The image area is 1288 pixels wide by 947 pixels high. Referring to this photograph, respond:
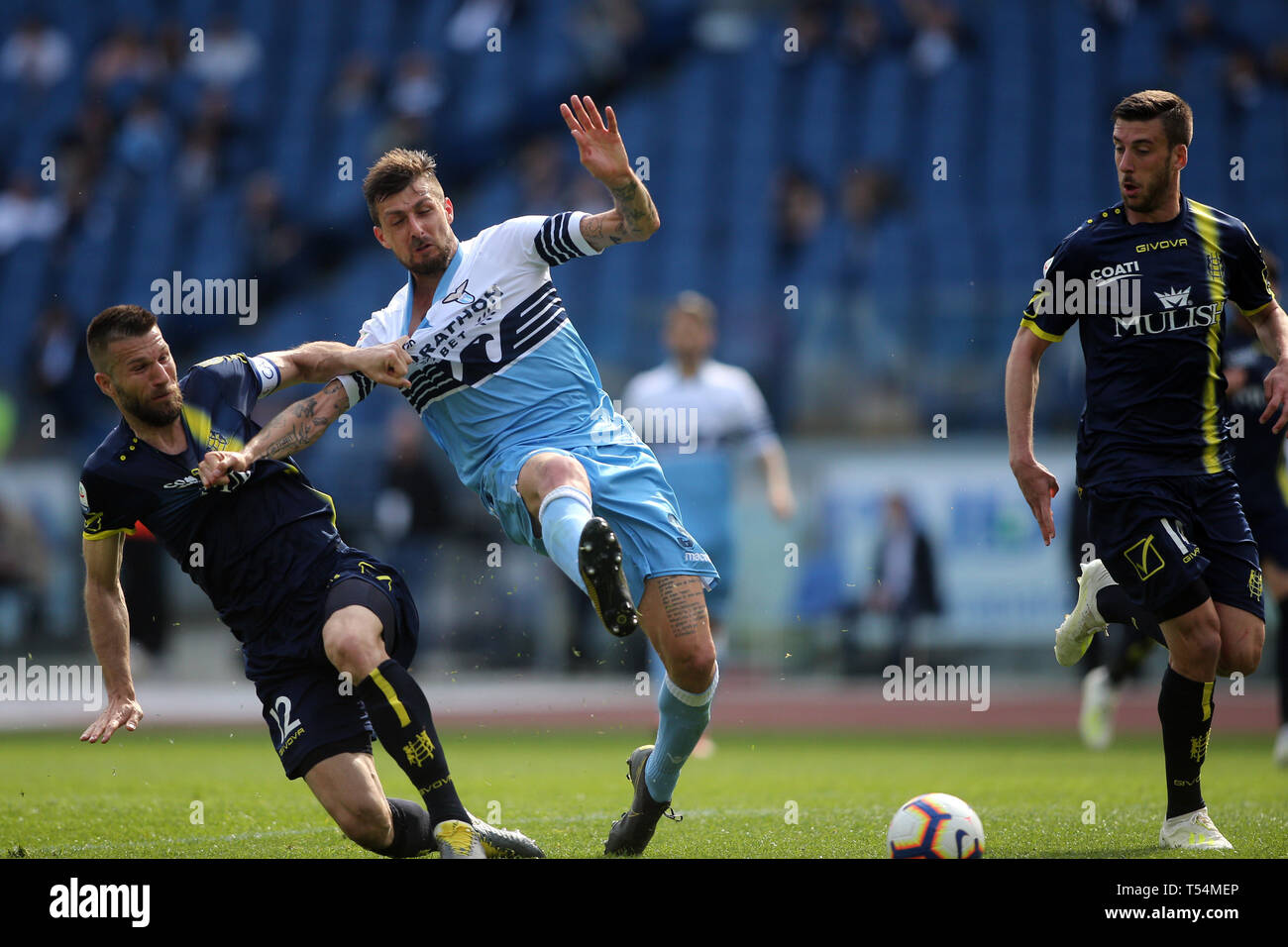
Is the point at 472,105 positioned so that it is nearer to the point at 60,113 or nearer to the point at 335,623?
the point at 60,113

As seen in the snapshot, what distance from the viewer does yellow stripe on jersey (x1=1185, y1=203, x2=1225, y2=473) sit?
16.7 feet

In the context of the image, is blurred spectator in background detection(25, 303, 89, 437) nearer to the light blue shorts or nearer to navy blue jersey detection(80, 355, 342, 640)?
navy blue jersey detection(80, 355, 342, 640)

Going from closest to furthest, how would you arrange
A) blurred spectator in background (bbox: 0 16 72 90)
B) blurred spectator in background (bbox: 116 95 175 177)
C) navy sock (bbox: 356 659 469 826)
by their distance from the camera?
1. navy sock (bbox: 356 659 469 826)
2. blurred spectator in background (bbox: 116 95 175 177)
3. blurred spectator in background (bbox: 0 16 72 90)

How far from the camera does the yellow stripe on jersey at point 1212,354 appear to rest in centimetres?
509

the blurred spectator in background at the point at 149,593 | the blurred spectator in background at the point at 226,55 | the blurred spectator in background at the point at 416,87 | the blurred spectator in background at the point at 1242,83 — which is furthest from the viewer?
the blurred spectator in background at the point at 226,55

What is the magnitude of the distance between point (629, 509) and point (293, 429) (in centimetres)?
125

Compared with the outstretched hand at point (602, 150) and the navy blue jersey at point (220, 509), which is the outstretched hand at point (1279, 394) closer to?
the outstretched hand at point (602, 150)

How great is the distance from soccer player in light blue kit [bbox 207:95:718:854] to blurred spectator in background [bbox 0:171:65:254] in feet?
46.0

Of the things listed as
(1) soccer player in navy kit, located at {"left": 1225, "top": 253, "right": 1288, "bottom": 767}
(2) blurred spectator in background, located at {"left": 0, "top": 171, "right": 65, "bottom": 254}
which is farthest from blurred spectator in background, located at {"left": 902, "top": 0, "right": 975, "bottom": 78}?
(1) soccer player in navy kit, located at {"left": 1225, "top": 253, "right": 1288, "bottom": 767}

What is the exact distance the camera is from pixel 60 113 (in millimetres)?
19312

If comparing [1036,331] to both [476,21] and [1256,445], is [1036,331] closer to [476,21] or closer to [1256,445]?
[1256,445]

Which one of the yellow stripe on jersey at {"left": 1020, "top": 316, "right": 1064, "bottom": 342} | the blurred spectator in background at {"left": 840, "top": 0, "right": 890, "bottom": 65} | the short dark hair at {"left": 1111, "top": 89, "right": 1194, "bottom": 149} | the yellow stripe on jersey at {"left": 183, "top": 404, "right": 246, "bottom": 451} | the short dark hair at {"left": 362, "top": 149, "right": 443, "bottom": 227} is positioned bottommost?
the yellow stripe on jersey at {"left": 183, "top": 404, "right": 246, "bottom": 451}

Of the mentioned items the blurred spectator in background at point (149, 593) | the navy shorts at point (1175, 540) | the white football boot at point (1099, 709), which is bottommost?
the white football boot at point (1099, 709)

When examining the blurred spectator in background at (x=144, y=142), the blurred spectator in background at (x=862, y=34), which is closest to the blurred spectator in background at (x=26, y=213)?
the blurred spectator in background at (x=144, y=142)
